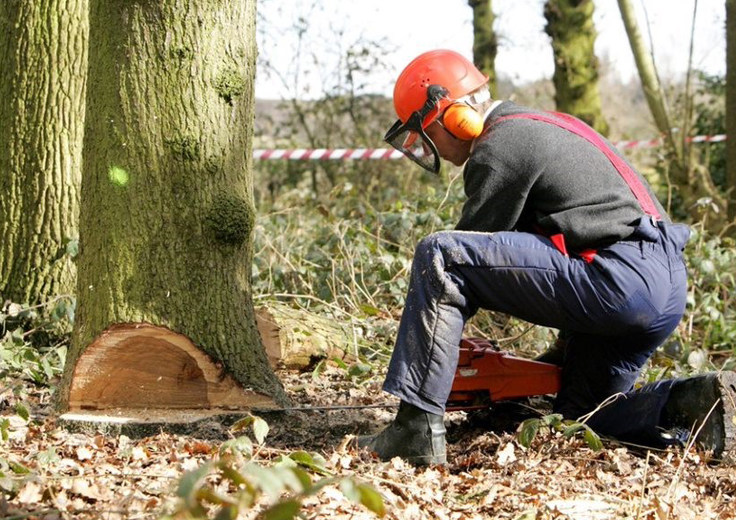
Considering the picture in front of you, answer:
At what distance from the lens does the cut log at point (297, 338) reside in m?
5.15

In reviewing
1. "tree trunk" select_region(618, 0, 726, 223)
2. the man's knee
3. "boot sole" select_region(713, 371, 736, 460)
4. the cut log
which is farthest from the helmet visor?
"tree trunk" select_region(618, 0, 726, 223)

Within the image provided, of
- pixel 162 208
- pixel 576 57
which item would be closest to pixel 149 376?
pixel 162 208

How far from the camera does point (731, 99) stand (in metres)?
8.87

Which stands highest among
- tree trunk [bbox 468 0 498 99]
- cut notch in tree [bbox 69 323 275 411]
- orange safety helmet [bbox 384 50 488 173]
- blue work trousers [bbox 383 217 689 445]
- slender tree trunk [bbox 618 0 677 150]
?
tree trunk [bbox 468 0 498 99]

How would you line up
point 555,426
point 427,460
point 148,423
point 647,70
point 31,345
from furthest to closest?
point 647,70 → point 31,345 → point 148,423 → point 555,426 → point 427,460

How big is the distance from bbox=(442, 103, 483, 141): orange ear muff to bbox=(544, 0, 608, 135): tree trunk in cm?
773

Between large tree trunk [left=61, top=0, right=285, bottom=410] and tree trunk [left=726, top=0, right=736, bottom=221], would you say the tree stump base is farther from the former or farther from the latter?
tree trunk [left=726, top=0, right=736, bottom=221]

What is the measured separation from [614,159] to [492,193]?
0.55 meters

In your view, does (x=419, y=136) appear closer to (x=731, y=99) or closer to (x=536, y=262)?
(x=536, y=262)

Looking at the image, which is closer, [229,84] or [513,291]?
[513,291]

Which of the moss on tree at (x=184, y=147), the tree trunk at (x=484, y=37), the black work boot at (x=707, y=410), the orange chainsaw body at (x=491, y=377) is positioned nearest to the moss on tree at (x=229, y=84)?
the moss on tree at (x=184, y=147)

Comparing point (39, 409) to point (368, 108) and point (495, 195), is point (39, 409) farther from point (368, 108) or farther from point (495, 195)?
point (368, 108)

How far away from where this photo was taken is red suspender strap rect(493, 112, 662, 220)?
340cm

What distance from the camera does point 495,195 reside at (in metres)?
3.28
